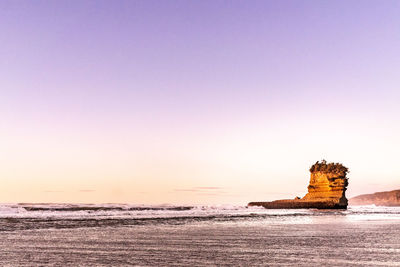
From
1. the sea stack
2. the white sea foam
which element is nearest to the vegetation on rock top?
the sea stack

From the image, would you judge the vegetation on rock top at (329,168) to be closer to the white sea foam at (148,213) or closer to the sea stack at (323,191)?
the sea stack at (323,191)

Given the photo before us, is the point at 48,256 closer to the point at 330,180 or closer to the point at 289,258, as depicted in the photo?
the point at 289,258

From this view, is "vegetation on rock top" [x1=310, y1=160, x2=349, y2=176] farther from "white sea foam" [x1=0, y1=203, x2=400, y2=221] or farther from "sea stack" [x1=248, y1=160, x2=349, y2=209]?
"white sea foam" [x1=0, y1=203, x2=400, y2=221]

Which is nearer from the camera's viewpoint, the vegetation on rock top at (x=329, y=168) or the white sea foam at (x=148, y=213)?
the white sea foam at (x=148, y=213)

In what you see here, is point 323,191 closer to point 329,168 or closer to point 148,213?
point 329,168

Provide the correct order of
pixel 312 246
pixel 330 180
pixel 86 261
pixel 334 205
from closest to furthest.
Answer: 1. pixel 86 261
2. pixel 312 246
3. pixel 334 205
4. pixel 330 180

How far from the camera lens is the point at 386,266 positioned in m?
7.34

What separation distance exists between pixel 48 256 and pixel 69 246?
202cm

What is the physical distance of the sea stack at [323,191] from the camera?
74.8 m

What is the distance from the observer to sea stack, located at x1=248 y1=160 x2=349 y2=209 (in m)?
74.8

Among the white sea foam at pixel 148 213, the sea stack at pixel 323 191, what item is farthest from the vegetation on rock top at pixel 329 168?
the white sea foam at pixel 148 213

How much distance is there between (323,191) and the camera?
80.6m

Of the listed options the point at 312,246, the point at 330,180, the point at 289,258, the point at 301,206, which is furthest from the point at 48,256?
the point at 330,180

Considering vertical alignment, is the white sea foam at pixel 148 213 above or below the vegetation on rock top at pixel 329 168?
below
